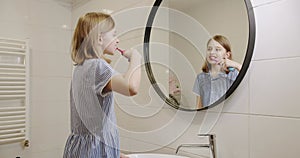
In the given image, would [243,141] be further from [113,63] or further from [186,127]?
[113,63]

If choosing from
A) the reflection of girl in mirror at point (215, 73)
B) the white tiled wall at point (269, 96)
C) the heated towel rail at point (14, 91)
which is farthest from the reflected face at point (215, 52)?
the heated towel rail at point (14, 91)

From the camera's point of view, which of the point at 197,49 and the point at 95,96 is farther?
the point at 197,49

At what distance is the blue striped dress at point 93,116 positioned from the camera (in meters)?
0.97

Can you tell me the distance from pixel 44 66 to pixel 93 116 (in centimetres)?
118

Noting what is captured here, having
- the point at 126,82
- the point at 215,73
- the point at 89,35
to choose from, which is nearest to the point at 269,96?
the point at 215,73

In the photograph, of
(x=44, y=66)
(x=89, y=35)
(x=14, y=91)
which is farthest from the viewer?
(x=44, y=66)

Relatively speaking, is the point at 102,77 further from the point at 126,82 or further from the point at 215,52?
the point at 215,52

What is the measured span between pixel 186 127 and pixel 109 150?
410 millimetres

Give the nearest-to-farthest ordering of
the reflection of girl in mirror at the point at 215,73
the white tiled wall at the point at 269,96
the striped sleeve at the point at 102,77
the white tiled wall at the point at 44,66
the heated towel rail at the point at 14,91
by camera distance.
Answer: the white tiled wall at the point at 269,96, the striped sleeve at the point at 102,77, the reflection of girl in mirror at the point at 215,73, the heated towel rail at the point at 14,91, the white tiled wall at the point at 44,66

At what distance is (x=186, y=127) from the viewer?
4.02 ft

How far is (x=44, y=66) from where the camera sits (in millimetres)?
1972

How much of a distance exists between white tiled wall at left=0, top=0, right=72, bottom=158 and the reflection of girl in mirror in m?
1.30

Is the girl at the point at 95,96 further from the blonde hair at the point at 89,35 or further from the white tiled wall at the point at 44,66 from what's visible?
the white tiled wall at the point at 44,66

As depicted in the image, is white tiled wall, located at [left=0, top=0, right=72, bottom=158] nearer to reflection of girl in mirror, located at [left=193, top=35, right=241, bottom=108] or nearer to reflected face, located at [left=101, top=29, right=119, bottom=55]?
reflected face, located at [left=101, top=29, right=119, bottom=55]
